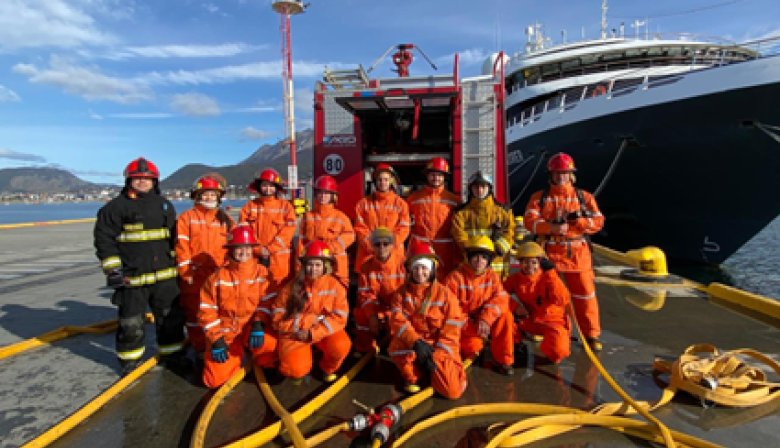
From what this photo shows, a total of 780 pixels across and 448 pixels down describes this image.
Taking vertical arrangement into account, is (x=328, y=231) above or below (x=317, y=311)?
above

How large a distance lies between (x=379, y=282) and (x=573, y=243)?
69.8 inches

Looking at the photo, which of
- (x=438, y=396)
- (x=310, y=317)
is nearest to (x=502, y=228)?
(x=438, y=396)

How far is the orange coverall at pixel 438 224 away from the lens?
4.00m

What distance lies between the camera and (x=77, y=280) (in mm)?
7117

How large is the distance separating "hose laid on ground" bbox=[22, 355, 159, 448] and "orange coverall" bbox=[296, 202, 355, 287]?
5.20 ft

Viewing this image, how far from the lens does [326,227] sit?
3893 millimetres

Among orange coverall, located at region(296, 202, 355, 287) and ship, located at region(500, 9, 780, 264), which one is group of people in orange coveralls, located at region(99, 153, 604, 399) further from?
ship, located at region(500, 9, 780, 264)

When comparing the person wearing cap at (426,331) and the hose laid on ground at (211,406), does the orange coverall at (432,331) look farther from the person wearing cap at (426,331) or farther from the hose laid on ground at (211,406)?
the hose laid on ground at (211,406)

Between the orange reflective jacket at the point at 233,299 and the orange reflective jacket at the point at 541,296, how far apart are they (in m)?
2.09

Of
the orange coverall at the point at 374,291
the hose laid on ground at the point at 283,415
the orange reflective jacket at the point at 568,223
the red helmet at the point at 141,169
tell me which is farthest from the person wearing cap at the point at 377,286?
the red helmet at the point at 141,169

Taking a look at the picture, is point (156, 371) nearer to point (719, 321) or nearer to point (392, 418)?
point (392, 418)

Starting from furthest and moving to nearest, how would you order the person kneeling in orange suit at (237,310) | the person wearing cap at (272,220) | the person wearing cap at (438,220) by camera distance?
the person wearing cap at (438,220)
the person wearing cap at (272,220)
the person kneeling in orange suit at (237,310)

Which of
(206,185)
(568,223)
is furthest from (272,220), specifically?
(568,223)

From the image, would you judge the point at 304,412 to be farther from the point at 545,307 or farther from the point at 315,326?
the point at 545,307
